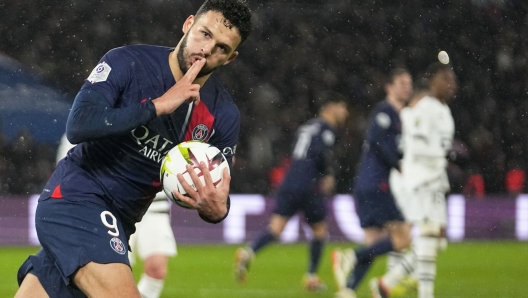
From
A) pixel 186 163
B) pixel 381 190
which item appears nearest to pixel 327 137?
pixel 381 190

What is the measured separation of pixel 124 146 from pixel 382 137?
390 centimetres

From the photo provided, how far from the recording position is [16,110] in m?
12.7

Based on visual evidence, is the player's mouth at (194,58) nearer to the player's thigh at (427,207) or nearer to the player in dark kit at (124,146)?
the player in dark kit at (124,146)

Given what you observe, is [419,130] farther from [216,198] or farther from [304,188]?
[216,198]

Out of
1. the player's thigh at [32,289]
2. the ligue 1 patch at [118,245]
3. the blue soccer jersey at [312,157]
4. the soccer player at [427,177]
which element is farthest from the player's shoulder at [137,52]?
the blue soccer jersey at [312,157]

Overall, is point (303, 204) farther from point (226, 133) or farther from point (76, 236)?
point (76, 236)

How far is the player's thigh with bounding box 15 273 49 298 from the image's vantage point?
132 inches

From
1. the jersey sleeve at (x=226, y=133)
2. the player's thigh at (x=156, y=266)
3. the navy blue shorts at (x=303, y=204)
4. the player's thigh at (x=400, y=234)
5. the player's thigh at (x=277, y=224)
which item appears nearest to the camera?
the jersey sleeve at (x=226, y=133)

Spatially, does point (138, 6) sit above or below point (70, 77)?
above

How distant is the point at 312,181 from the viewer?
8211 mm

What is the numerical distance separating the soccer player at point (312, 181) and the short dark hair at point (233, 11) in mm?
4465

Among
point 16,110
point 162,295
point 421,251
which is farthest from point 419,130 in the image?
point 16,110

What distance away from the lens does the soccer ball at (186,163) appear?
321 cm

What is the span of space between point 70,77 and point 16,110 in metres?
1.75
